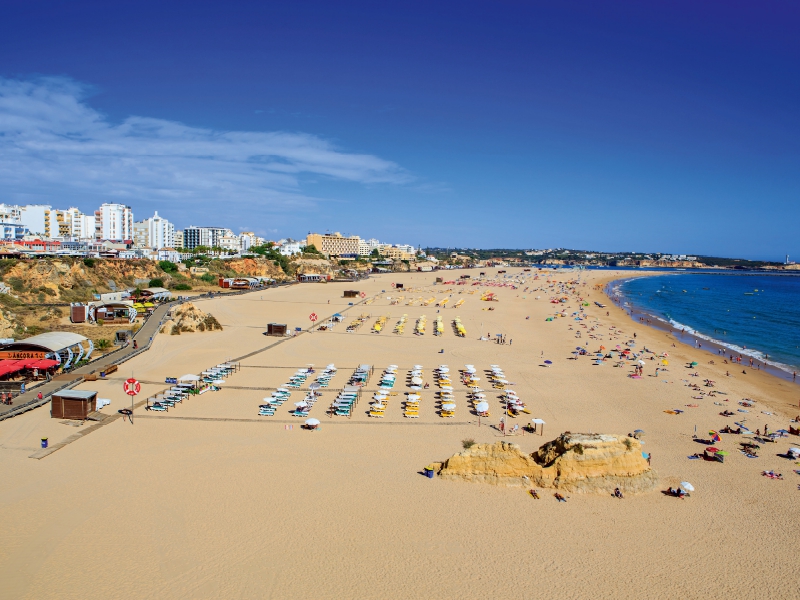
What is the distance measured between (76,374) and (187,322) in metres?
12.9

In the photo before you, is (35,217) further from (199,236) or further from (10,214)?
(199,236)

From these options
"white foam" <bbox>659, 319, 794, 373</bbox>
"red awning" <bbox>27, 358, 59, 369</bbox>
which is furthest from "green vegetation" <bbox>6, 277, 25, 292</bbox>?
"white foam" <bbox>659, 319, 794, 373</bbox>

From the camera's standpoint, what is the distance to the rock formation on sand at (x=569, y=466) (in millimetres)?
13719

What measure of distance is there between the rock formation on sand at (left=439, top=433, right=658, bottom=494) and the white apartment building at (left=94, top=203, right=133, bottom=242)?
106m

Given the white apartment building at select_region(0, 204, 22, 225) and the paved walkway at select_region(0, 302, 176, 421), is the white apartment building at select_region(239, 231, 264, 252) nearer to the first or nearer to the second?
the white apartment building at select_region(0, 204, 22, 225)

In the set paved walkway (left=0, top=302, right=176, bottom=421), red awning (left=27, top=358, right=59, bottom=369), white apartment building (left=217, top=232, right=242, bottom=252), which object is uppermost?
white apartment building (left=217, top=232, right=242, bottom=252)

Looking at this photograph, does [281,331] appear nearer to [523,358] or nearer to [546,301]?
[523,358]

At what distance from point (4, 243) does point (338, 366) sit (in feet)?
189

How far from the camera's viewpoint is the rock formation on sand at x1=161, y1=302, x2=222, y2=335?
34.8 m

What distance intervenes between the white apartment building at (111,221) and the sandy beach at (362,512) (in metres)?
93.7

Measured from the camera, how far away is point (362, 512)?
40.8 ft

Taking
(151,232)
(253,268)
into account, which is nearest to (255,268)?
(253,268)

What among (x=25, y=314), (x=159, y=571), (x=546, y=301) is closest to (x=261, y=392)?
(x=159, y=571)

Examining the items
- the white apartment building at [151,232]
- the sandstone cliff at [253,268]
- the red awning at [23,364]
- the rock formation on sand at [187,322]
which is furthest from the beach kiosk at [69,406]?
the white apartment building at [151,232]
